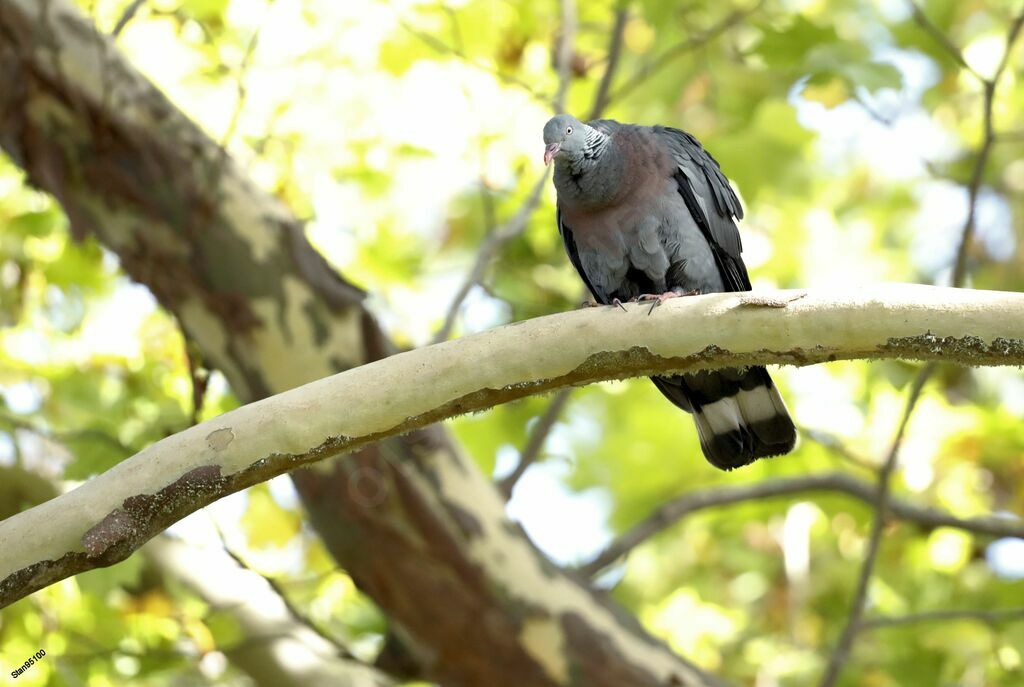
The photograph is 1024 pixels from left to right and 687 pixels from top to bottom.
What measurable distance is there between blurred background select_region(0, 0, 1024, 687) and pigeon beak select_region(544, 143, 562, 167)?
65 centimetres

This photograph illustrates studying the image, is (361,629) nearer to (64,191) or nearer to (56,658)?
(56,658)

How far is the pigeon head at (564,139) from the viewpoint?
12.2ft

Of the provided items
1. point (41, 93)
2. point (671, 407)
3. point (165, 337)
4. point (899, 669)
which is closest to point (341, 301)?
point (41, 93)

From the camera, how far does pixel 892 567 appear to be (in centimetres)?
631

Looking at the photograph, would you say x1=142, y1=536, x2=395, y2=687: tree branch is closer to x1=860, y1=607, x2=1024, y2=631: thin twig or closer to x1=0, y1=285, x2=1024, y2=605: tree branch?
x1=0, y1=285, x2=1024, y2=605: tree branch

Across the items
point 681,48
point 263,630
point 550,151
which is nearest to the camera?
point 550,151

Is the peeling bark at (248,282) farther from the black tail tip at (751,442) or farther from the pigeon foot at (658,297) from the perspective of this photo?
the pigeon foot at (658,297)

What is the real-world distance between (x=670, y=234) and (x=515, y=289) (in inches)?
60.1

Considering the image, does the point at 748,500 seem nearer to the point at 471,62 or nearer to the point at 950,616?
the point at 950,616

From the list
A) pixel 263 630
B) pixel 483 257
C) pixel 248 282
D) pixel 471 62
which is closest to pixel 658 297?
pixel 483 257

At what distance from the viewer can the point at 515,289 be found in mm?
5270

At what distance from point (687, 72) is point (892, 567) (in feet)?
10.6

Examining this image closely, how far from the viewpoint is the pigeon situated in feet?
12.5

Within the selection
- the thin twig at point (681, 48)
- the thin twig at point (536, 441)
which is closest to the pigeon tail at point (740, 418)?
the thin twig at point (536, 441)
